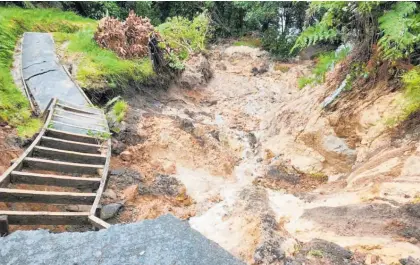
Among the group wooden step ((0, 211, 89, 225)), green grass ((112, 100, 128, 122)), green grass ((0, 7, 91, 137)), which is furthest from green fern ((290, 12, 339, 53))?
green grass ((0, 7, 91, 137))

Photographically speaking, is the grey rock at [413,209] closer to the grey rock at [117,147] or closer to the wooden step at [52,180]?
the wooden step at [52,180]

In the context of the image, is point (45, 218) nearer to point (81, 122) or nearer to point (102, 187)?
point (102, 187)

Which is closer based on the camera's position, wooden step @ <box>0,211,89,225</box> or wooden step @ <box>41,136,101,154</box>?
wooden step @ <box>0,211,89,225</box>

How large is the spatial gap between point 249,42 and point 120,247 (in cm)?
1806

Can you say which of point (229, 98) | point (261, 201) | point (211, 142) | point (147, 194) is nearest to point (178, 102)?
point (229, 98)

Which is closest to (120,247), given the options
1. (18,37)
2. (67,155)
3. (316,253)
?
(316,253)

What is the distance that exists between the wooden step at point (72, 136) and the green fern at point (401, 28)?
4921 mm

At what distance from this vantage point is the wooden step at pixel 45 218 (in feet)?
12.0

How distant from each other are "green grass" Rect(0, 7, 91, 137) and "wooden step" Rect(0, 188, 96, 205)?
2.23m

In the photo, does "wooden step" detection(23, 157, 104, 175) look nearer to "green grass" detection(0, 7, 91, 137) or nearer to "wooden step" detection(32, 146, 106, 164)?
"wooden step" detection(32, 146, 106, 164)

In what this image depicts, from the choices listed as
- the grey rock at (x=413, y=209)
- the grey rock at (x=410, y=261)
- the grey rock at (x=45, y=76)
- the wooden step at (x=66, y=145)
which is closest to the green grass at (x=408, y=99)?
the grey rock at (x=413, y=209)

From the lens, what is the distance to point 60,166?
196 inches

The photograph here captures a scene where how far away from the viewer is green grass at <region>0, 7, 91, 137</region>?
6414 mm

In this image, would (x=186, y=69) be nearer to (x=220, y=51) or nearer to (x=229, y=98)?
(x=229, y=98)
